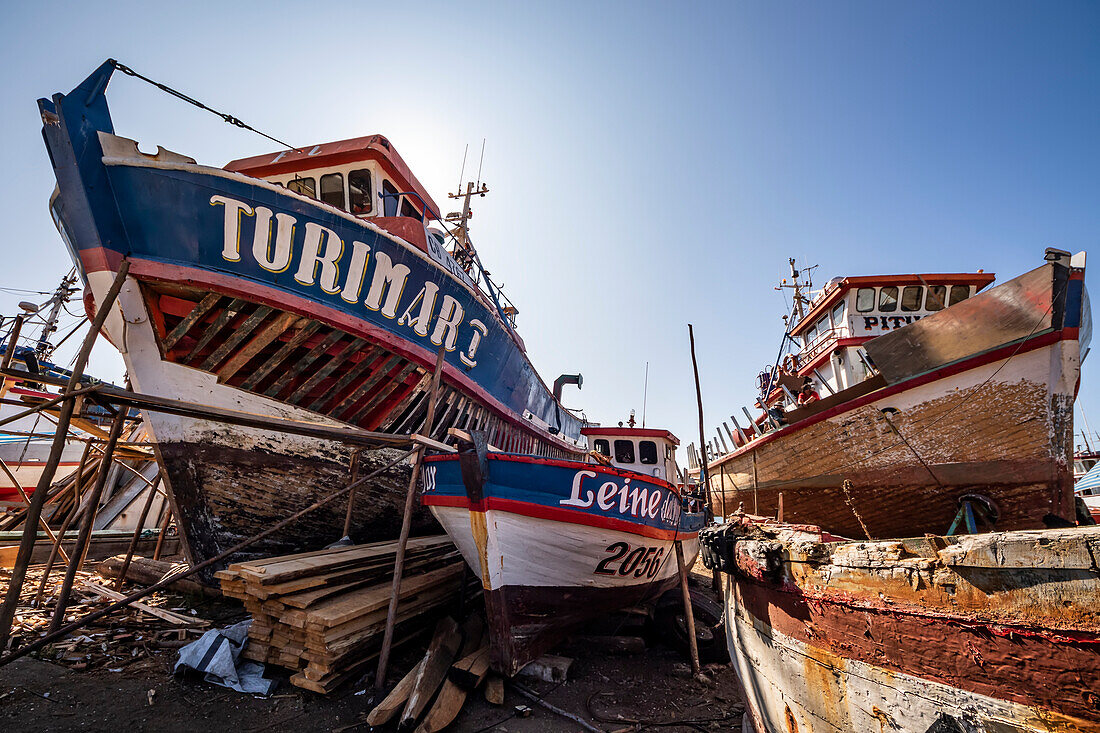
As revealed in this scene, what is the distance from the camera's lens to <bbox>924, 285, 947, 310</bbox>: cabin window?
32.4 ft

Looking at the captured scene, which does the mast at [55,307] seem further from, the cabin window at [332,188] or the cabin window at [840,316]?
the cabin window at [840,316]

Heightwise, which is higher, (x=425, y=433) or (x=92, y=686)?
(x=425, y=433)

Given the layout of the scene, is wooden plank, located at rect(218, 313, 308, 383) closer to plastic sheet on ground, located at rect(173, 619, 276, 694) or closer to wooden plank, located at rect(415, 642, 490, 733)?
plastic sheet on ground, located at rect(173, 619, 276, 694)

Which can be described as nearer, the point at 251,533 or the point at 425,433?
the point at 425,433

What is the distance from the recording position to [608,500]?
4.84m

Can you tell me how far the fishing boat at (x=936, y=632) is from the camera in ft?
4.66

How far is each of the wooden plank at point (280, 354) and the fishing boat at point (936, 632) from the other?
5.26m

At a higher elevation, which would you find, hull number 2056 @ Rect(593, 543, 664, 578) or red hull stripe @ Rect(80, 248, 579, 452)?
red hull stripe @ Rect(80, 248, 579, 452)

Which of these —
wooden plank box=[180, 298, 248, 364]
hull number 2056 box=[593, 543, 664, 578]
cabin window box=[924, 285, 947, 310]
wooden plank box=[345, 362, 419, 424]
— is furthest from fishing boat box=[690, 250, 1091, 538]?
wooden plank box=[180, 298, 248, 364]

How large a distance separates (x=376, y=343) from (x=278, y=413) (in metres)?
1.49

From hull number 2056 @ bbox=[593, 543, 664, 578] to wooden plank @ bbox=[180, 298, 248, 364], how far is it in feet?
16.6

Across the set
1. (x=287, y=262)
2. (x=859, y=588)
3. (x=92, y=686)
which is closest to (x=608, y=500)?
(x=859, y=588)

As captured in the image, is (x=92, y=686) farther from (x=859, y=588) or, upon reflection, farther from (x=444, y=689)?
(x=859, y=588)

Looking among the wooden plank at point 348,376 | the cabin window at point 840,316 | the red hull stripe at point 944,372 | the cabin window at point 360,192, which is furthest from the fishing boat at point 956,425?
the cabin window at point 360,192
